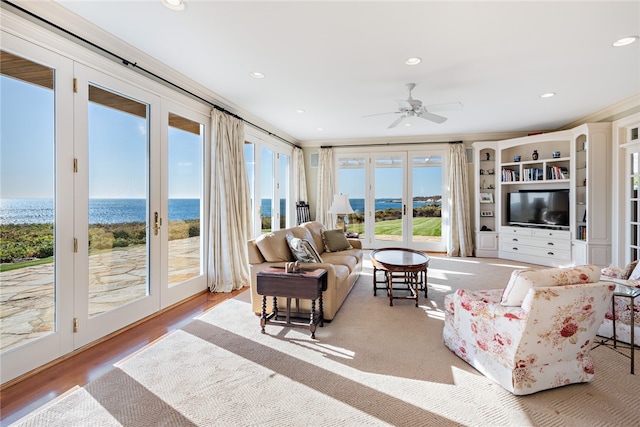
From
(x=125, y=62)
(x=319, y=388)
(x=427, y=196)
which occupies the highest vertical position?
(x=125, y=62)

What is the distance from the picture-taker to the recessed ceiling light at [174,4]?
2270 millimetres

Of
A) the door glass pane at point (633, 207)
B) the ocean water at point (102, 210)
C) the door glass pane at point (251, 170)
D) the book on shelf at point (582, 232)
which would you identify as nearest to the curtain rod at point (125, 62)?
the door glass pane at point (251, 170)

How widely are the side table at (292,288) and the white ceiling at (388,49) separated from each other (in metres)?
2.12

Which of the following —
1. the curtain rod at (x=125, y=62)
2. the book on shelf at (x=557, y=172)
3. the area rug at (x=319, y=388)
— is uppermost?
the curtain rod at (x=125, y=62)

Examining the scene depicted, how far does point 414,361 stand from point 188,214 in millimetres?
3099

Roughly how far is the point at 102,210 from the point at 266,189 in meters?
3.58

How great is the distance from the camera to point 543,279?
1.92m

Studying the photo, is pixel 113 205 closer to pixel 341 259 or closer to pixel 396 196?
pixel 341 259

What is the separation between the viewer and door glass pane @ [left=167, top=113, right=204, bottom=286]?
372cm

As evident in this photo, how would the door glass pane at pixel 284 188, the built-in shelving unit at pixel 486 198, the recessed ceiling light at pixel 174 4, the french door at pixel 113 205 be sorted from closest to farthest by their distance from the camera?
the recessed ceiling light at pixel 174 4 < the french door at pixel 113 205 < the built-in shelving unit at pixel 486 198 < the door glass pane at pixel 284 188

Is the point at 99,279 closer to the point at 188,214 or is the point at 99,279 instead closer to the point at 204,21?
the point at 188,214

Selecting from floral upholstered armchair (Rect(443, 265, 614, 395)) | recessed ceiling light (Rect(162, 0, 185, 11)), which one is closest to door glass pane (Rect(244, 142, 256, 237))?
recessed ceiling light (Rect(162, 0, 185, 11))

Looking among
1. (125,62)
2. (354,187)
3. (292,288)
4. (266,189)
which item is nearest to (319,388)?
(292,288)

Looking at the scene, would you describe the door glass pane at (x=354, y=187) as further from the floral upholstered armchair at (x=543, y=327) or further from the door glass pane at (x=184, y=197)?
the floral upholstered armchair at (x=543, y=327)
